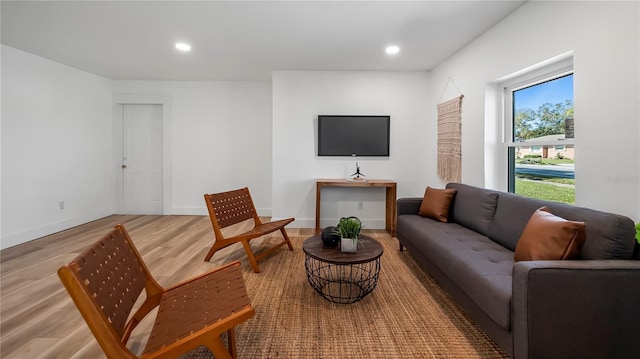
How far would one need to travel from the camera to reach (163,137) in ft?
16.4

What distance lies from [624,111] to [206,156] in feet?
16.8

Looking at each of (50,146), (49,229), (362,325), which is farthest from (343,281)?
(50,146)

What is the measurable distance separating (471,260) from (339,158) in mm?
2701

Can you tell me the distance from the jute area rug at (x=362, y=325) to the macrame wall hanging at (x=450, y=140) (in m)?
1.55

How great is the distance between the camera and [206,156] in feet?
16.5

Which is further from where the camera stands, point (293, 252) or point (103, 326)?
point (293, 252)

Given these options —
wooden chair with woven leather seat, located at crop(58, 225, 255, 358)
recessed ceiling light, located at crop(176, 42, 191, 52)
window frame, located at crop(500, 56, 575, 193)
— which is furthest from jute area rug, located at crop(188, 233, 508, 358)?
recessed ceiling light, located at crop(176, 42, 191, 52)

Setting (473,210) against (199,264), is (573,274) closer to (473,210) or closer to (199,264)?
(473,210)

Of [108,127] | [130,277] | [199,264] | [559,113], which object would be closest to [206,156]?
[108,127]

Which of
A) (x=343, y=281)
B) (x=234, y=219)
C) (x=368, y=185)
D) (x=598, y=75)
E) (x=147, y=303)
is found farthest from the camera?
(x=368, y=185)

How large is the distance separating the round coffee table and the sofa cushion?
453 mm

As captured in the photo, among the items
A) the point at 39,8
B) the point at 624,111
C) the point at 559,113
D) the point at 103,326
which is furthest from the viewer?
the point at 39,8

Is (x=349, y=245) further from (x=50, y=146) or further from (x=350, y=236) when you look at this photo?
(x=50, y=146)

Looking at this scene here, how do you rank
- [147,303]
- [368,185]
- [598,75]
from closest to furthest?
[147,303] → [598,75] → [368,185]
